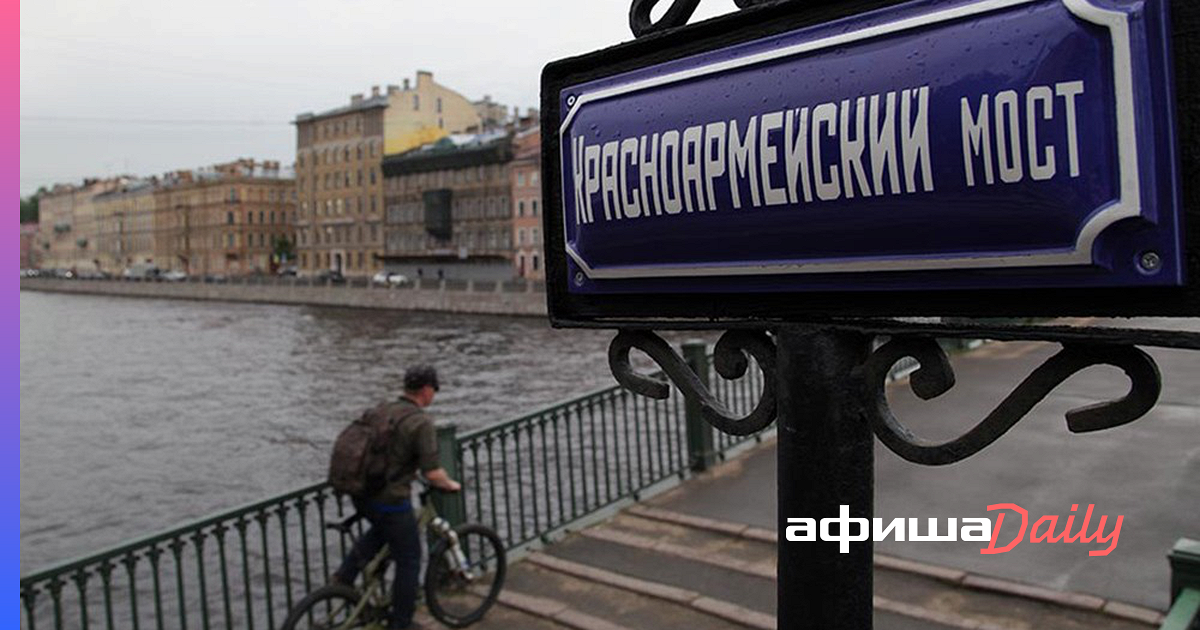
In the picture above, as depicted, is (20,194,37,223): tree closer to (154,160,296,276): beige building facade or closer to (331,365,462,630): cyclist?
(154,160,296,276): beige building facade

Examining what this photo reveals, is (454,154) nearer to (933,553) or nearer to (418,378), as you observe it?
(418,378)

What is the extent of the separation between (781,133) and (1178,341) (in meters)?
0.61

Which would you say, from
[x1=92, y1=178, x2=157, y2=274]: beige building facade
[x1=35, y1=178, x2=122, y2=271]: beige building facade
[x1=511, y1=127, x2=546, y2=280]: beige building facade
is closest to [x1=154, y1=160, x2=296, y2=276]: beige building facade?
[x1=92, y1=178, x2=157, y2=274]: beige building facade

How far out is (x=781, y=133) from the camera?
1.41 m

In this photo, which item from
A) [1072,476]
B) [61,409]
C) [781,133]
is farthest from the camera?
[61,409]

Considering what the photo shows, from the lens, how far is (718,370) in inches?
67.0

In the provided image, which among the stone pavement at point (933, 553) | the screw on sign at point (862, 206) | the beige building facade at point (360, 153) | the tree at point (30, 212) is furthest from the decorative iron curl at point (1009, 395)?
the tree at point (30, 212)

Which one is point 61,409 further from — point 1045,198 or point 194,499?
point 1045,198

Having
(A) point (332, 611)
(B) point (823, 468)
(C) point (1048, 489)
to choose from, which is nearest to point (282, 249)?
(A) point (332, 611)

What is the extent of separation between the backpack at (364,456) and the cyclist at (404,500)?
4 cm

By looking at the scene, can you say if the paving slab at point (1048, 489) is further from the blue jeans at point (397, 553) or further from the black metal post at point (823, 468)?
the black metal post at point (823, 468)

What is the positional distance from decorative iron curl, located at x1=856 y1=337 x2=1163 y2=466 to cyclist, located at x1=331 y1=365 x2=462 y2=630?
15.1 feet

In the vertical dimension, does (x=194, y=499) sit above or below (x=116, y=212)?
below

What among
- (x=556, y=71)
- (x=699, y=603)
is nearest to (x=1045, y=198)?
(x=556, y=71)
